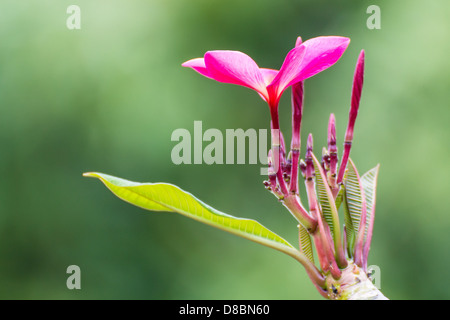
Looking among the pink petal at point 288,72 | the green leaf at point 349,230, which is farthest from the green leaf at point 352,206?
the pink petal at point 288,72

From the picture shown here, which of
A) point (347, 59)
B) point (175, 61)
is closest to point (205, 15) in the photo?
point (175, 61)

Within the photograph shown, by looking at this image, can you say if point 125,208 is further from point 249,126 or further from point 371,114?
point 371,114

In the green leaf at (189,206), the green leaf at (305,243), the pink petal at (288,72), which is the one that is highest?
the pink petal at (288,72)

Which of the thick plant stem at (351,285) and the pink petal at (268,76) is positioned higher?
the pink petal at (268,76)

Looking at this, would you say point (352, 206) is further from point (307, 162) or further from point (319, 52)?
point (319, 52)

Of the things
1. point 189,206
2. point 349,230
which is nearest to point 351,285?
point 349,230

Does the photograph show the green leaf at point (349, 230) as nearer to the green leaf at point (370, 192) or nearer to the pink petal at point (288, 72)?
the green leaf at point (370, 192)
